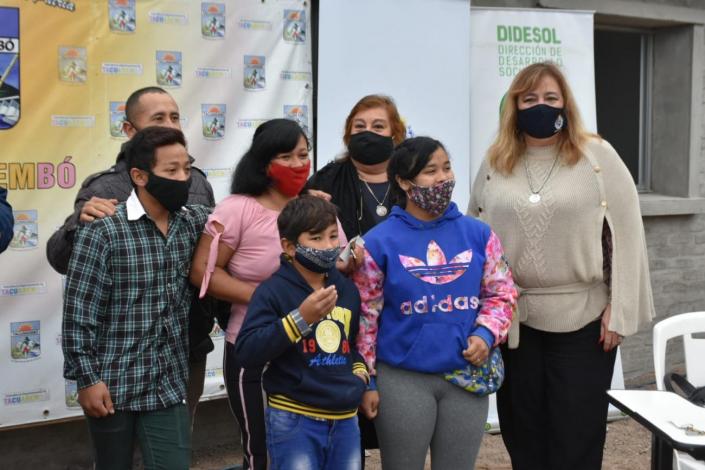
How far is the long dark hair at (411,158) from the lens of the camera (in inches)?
115

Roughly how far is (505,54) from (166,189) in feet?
11.0

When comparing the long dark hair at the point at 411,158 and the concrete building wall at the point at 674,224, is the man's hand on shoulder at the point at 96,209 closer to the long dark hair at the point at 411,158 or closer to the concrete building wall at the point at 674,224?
the long dark hair at the point at 411,158

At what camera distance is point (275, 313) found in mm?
2684

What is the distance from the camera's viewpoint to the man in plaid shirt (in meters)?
2.76

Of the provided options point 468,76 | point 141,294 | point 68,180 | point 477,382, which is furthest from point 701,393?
point 68,180

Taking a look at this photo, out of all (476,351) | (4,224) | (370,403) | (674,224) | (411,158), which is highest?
(411,158)

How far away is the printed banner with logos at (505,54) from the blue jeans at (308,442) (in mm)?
2953

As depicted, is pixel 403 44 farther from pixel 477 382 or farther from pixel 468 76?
pixel 477 382

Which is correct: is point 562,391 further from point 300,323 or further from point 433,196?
point 300,323

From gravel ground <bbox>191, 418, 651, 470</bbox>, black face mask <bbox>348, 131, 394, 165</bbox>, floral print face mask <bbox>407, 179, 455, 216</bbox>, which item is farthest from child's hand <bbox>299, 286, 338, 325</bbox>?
gravel ground <bbox>191, 418, 651, 470</bbox>

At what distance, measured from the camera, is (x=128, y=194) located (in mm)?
3125

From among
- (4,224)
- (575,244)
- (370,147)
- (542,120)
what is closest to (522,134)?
(542,120)

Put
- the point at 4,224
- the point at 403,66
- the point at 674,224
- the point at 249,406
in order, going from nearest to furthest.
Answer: the point at 4,224 < the point at 249,406 < the point at 403,66 < the point at 674,224

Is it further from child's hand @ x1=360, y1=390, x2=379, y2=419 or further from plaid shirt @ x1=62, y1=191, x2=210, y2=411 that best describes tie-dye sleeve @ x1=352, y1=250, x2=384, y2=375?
plaid shirt @ x1=62, y1=191, x2=210, y2=411
